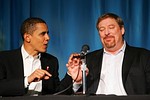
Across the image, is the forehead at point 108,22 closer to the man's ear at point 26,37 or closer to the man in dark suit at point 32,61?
the man in dark suit at point 32,61

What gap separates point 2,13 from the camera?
3.64 m

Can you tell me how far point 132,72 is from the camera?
2.69m

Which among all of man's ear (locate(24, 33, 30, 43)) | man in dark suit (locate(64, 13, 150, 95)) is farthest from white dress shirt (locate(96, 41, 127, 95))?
man's ear (locate(24, 33, 30, 43))

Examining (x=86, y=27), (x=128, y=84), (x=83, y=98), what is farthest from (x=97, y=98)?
(x=86, y=27)

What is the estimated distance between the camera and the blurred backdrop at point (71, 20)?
134 inches

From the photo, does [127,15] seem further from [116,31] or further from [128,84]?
[128,84]

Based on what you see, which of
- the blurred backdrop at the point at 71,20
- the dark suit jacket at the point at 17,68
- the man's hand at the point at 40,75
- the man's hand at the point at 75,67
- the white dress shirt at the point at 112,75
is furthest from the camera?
the blurred backdrop at the point at 71,20

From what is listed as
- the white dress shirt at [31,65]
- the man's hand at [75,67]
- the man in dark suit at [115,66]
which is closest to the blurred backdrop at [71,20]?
the man in dark suit at [115,66]

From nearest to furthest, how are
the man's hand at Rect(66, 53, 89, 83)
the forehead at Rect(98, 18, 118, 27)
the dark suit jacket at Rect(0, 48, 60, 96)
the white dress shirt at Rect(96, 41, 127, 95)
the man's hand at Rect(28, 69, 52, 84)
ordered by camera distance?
1. the man's hand at Rect(28, 69, 52, 84)
2. the man's hand at Rect(66, 53, 89, 83)
3. the dark suit jacket at Rect(0, 48, 60, 96)
4. the white dress shirt at Rect(96, 41, 127, 95)
5. the forehead at Rect(98, 18, 118, 27)

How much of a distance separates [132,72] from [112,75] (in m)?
0.19

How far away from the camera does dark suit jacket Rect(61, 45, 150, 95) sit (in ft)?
8.70

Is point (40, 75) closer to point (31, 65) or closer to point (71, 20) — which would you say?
point (31, 65)

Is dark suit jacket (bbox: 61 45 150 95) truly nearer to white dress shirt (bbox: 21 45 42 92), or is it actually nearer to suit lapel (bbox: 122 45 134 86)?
suit lapel (bbox: 122 45 134 86)

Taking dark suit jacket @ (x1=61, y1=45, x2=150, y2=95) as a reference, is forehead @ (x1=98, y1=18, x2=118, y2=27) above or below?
above
